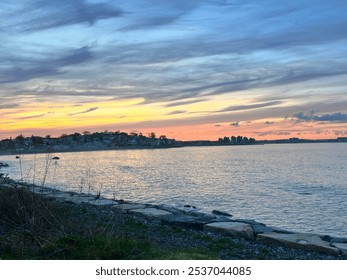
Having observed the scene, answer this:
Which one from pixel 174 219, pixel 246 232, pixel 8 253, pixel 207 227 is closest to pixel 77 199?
pixel 174 219

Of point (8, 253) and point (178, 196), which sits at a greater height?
point (8, 253)

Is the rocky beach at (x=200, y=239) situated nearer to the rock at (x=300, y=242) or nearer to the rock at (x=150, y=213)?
the rock at (x=300, y=242)

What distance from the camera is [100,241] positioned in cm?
733

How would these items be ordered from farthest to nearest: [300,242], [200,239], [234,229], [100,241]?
[234,229], [200,239], [300,242], [100,241]

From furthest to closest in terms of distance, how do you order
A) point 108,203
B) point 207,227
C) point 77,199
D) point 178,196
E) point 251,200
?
1. point 178,196
2. point 251,200
3. point 77,199
4. point 108,203
5. point 207,227

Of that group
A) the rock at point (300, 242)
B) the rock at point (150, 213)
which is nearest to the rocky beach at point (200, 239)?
the rock at point (300, 242)

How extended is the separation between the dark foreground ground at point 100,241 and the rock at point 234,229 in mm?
319

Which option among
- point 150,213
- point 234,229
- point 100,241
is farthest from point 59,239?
point 150,213

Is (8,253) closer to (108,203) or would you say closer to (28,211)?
(28,211)

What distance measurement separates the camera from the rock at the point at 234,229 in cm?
1041

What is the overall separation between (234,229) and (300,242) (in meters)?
1.73

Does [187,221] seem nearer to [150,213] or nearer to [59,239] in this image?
[150,213]

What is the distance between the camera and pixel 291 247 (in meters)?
9.39
